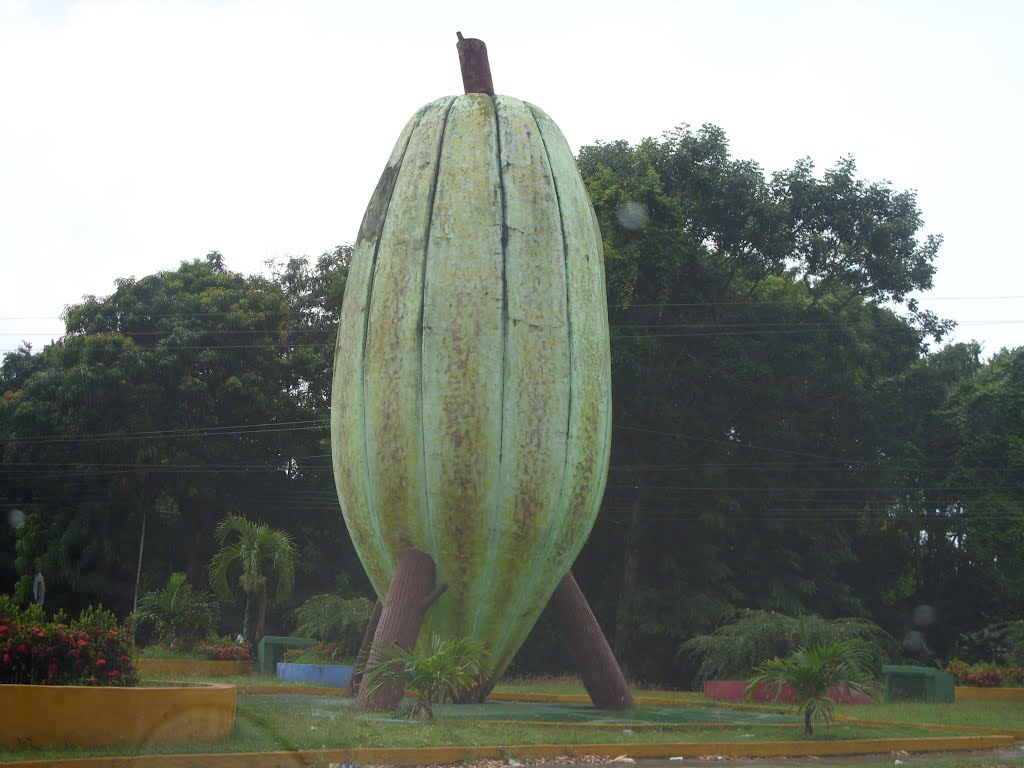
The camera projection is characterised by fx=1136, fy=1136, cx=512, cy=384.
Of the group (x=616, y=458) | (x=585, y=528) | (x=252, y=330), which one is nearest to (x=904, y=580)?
(x=616, y=458)

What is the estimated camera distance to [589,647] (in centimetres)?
1431

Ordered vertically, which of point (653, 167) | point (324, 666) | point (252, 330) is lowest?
point (324, 666)

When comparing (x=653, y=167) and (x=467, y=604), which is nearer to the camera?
(x=467, y=604)

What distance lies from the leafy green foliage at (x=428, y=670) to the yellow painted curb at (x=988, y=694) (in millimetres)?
15714

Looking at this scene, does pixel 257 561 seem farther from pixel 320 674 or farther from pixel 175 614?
pixel 320 674

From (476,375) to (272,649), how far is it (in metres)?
13.2

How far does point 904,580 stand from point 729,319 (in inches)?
483

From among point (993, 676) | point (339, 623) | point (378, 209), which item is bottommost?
point (993, 676)

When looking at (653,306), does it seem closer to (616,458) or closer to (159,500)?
(616,458)

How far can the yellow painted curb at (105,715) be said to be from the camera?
8617 mm

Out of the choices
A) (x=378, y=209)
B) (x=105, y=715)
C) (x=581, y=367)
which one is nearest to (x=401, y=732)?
(x=105, y=715)

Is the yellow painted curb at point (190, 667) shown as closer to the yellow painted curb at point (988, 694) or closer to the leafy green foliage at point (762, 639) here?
the leafy green foliage at point (762, 639)

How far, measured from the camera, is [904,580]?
36.0m

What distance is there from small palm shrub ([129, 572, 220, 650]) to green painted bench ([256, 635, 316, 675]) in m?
1.41
